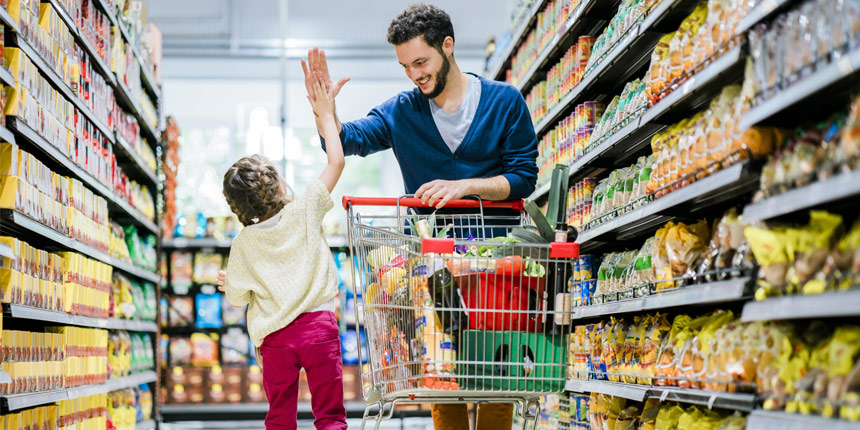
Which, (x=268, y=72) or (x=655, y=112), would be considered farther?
A: (x=268, y=72)

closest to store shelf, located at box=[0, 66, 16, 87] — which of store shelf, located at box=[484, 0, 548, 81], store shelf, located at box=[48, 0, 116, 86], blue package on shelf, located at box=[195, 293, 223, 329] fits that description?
store shelf, located at box=[48, 0, 116, 86]

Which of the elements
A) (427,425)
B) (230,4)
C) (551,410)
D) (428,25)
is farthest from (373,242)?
(230,4)

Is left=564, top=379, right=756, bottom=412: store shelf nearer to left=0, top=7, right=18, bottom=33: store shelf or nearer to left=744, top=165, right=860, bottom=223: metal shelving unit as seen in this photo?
left=744, top=165, right=860, bottom=223: metal shelving unit

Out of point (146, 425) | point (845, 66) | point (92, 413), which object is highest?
point (845, 66)

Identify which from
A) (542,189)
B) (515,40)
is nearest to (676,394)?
(542,189)

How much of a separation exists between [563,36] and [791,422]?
112 inches

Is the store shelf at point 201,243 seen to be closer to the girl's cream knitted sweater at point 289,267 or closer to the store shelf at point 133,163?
the store shelf at point 133,163

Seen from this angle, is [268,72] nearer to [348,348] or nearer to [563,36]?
[348,348]

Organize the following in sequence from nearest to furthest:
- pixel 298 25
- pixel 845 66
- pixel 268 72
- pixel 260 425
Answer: pixel 845 66 < pixel 260 425 < pixel 298 25 < pixel 268 72

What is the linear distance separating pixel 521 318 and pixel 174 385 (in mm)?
5844

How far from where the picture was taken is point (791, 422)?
5.64 feet

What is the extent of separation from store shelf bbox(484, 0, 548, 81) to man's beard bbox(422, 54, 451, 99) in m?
2.01

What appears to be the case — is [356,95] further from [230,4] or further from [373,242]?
[373,242]

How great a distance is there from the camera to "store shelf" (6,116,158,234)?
325 cm
